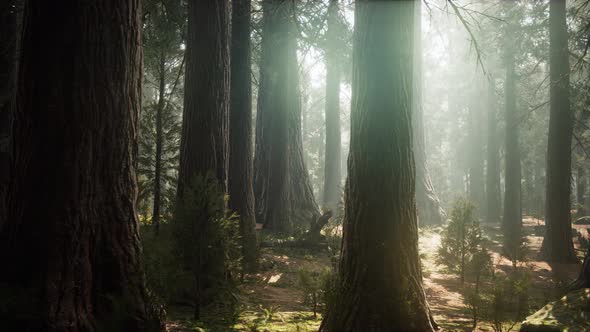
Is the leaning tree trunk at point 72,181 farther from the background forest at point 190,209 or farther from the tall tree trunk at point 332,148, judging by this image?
the tall tree trunk at point 332,148

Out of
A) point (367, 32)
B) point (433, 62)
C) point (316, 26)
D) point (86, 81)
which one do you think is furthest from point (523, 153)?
point (86, 81)

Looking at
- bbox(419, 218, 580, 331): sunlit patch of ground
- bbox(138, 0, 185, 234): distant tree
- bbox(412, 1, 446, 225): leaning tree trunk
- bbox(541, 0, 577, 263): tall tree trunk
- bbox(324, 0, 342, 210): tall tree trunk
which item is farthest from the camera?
bbox(324, 0, 342, 210): tall tree trunk

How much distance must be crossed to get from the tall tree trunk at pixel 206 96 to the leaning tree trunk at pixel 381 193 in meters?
3.14

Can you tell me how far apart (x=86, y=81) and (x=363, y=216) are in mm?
2808

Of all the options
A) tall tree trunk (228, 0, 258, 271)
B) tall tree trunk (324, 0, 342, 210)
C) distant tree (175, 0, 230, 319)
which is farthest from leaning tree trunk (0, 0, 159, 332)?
tall tree trunk (324, 0, 342, 210)

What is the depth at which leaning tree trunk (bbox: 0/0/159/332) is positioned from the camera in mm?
3273

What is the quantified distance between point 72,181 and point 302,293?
16.5 feet

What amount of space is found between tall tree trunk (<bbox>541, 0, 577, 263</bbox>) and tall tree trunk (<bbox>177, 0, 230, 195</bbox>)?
33.8ft

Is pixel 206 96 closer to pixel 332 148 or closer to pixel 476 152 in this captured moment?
pixel 332 148

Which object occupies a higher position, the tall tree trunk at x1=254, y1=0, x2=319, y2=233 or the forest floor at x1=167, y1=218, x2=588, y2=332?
the tall tree trunk at x1=254, y1=0, x2=319, y2=233

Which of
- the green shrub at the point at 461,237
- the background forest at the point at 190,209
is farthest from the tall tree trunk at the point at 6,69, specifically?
the green shrub at the point at 461,237

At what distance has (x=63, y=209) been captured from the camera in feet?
11.0

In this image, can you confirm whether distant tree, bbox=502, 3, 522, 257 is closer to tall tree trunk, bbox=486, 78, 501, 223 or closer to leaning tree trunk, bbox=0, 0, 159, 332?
tall tree trunk, bbox=486, 78, 501, 223

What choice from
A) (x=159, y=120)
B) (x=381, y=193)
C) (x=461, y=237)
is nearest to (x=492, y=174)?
(x=461, y=237)
